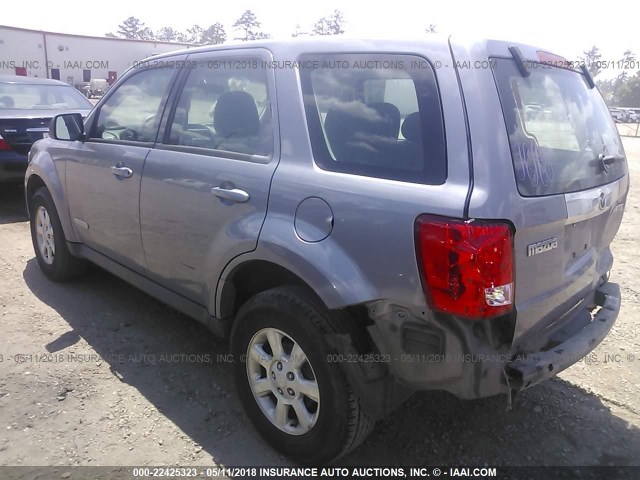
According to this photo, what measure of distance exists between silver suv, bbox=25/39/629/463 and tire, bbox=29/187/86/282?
5.25 feet

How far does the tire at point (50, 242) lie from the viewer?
4.32 m

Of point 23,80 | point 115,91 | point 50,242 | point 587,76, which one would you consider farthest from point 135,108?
point 23,80

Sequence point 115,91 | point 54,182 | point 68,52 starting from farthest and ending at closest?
1. point 68,52
2. point 54,182
3. point 115,91

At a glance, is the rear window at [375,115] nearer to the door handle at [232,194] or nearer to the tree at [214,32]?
the door handle at [232,194]

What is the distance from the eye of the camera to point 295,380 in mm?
2418

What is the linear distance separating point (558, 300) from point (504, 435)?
90cm

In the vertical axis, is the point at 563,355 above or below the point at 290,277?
below

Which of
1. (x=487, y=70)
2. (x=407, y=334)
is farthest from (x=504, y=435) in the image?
(x=487, y=70)

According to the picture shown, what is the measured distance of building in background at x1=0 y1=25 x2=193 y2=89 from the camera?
112 feet

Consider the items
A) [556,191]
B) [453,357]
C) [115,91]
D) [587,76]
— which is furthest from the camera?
[115,91]

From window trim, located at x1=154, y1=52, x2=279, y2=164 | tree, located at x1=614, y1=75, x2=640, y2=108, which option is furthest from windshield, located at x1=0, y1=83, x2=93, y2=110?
tree, located at x1=614, y1=75, x2=640, y2=108

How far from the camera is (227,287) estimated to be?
271 cm

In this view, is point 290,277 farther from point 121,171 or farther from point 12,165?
point 12,165

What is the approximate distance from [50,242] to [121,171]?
1603mm
